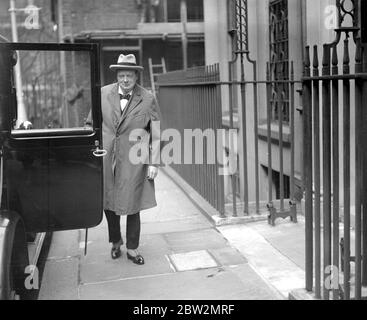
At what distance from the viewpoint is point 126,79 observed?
475 centimetres

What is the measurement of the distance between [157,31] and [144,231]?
16560 millimetres

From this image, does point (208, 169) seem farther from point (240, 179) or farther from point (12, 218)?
point (12, 218)

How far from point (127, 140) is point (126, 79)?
1.79 feet

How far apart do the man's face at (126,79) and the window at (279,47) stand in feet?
10.5

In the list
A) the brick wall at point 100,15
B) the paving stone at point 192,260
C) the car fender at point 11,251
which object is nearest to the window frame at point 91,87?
the car fender at point 11,251

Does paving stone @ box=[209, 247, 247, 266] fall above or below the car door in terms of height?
below

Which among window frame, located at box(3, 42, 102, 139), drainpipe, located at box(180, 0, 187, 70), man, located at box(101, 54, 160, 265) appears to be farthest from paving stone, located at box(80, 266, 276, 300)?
drainpipe, located at box(180, 0, 187, 70)

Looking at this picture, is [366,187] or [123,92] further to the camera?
[123,92]

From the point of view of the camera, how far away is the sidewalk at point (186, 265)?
13.8ft

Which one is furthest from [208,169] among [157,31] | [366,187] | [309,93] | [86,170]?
[157,31]

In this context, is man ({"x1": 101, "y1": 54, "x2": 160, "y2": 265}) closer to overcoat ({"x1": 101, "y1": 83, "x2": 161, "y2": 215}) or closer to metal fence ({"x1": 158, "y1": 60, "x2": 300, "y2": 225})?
overcoat ({"x1": 101, "y1": 83, "x2": 161, "y2": 215})

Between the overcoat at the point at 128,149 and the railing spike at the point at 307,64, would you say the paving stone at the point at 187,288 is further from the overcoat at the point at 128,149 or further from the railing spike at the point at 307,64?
the railing spike at the point at 307,64

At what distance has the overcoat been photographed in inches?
187
